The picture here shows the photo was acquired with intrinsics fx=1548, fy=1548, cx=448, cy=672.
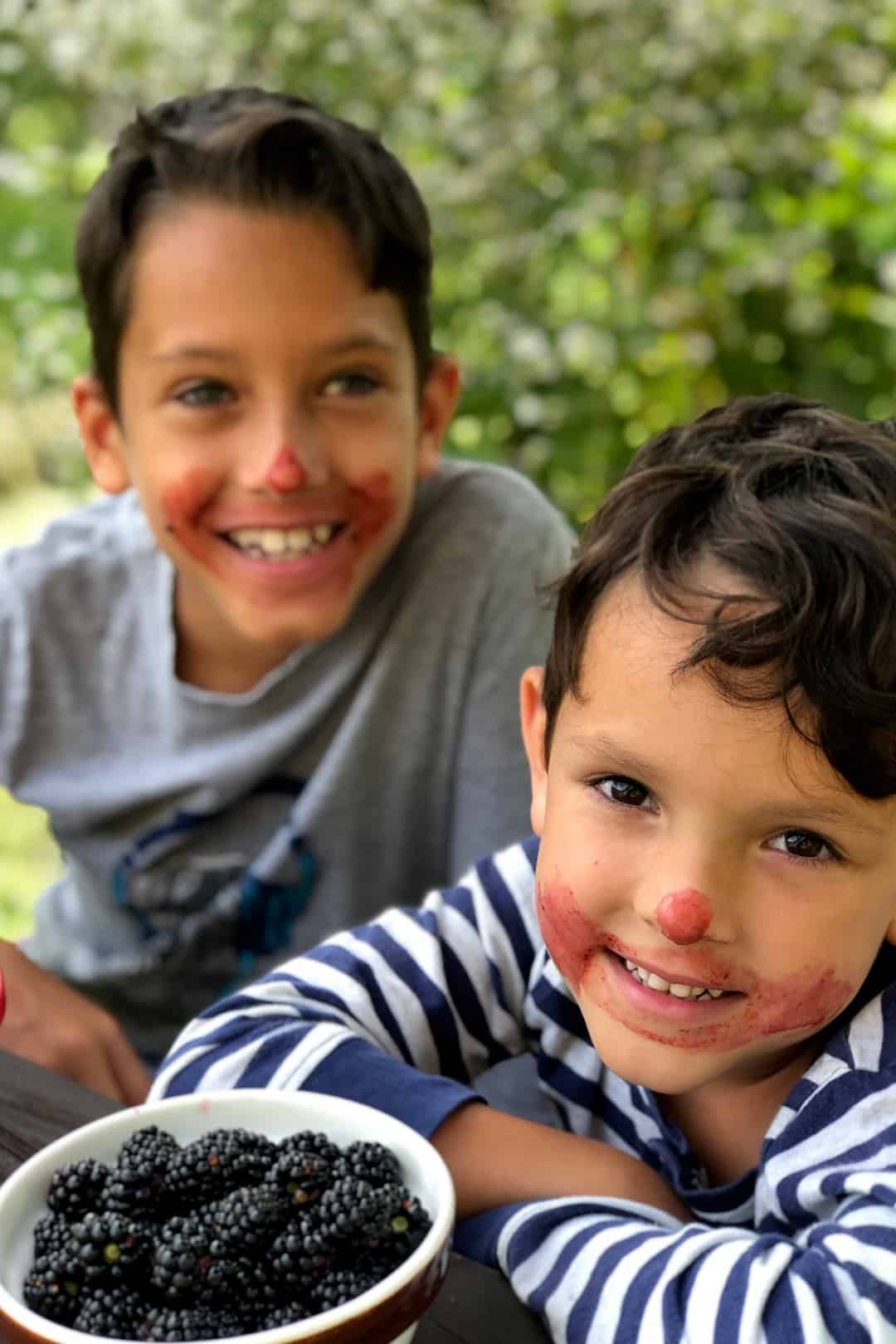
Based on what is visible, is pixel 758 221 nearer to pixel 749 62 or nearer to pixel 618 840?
pixel 749 62

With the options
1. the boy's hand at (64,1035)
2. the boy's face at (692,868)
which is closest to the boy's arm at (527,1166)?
the boy's face at (692,868)

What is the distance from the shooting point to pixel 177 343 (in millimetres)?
1742

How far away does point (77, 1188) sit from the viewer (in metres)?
0.94

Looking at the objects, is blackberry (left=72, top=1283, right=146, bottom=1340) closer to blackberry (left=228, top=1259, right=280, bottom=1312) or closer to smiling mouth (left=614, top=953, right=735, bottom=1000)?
blackberry (left=228, top=1259, right=280, bottom=1312)

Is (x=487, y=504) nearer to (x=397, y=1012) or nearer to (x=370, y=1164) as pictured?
(x=397, y=1012)

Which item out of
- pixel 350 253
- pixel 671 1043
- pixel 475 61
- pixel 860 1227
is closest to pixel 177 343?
pixel 350 253

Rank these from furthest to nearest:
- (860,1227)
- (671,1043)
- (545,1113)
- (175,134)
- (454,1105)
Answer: (175,134) < (545,1113) < (454,1105) < (671,1043) < (860,1227)

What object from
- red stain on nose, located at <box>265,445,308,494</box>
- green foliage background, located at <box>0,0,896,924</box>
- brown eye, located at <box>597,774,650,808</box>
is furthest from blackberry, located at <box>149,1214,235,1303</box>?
green foliage background, located at <box>0,0,896,924</box>

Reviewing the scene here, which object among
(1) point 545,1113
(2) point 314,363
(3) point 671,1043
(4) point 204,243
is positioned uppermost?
(4) point 204,243

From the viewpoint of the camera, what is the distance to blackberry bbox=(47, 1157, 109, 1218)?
0.93 meters

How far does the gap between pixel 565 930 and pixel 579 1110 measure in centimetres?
30

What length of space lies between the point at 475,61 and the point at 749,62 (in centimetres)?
71

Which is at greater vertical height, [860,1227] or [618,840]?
[618,840]

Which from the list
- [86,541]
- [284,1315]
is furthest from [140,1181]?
[86,541]
